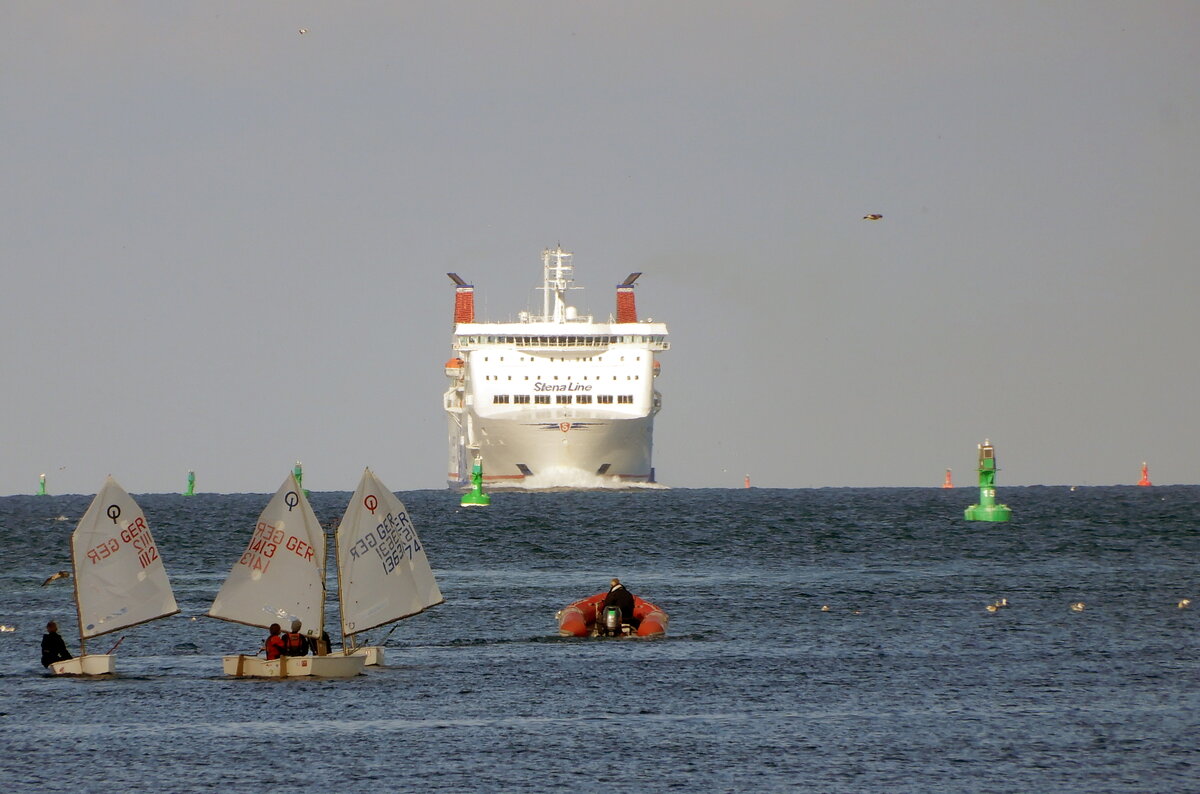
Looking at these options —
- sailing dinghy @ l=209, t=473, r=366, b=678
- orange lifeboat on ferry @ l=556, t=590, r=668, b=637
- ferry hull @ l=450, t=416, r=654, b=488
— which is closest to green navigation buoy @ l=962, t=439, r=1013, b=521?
ferry hull @ l=450, t=416, r=654, b=488

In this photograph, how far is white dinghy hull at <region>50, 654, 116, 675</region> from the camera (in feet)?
116

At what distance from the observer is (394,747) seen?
27391 millimetres

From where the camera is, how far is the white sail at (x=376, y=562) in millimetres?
36750

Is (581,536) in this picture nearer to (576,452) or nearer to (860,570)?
(860,570)

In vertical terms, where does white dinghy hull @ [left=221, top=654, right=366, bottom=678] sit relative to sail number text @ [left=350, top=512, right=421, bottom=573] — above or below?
below

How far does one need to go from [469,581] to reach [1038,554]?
2686 cm

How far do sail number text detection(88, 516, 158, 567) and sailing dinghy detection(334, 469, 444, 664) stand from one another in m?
4.28

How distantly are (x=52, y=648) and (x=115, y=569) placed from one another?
2410 mm

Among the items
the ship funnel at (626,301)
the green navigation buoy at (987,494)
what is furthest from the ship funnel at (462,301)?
the green navigation buoy at (987,494)

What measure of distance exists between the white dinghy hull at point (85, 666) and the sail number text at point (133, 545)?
2473mm

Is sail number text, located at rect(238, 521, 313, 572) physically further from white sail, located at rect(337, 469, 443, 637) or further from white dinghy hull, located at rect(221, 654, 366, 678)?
white dinghy hull, located at rect(221, 654, 366, 678)

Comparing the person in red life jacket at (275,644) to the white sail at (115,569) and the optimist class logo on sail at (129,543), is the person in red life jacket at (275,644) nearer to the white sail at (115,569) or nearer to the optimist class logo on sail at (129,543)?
the white sail at (115,569)

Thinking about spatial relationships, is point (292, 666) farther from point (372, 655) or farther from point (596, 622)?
point (596, 622)

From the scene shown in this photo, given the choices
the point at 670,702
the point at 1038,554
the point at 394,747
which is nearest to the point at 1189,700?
the point at 670,702
